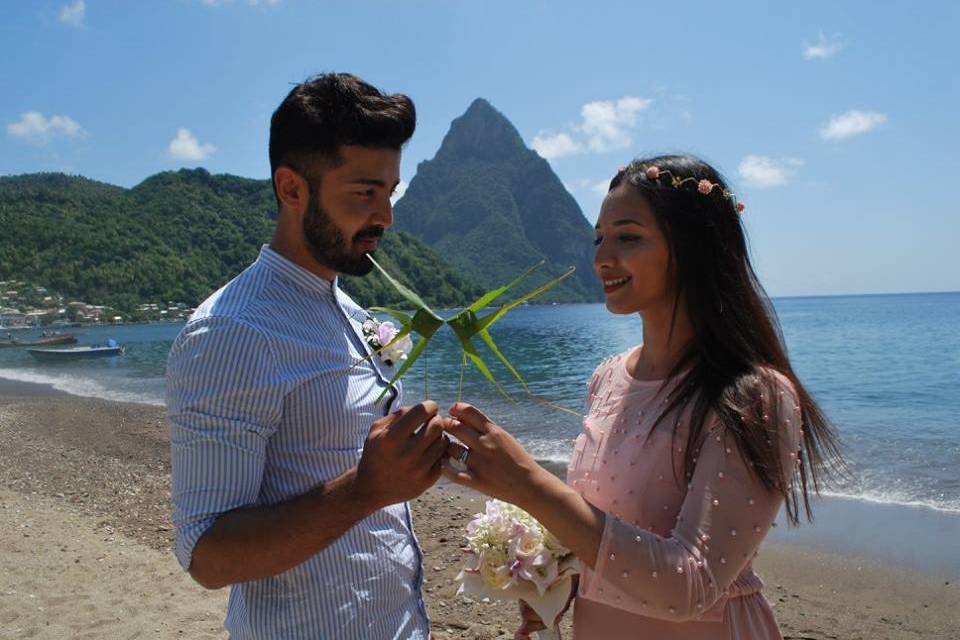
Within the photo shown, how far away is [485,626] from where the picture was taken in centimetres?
596

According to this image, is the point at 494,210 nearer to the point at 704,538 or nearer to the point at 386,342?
the point at 386,342

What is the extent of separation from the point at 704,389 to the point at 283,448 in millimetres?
1240

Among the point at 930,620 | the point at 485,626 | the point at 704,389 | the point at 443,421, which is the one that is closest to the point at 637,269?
the point at 704,389

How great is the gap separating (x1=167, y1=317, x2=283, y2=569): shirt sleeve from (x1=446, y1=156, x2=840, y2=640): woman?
499 millimetres

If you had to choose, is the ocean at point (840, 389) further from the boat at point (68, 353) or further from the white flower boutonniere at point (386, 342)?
the white flower boutonniere at point (386, 342)

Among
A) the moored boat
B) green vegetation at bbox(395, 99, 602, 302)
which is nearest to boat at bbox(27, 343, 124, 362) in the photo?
the moored boat

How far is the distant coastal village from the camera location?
78.0m

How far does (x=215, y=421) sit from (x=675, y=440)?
1.30 meters

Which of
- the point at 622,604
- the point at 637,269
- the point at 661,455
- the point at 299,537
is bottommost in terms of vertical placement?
the point at 622,604

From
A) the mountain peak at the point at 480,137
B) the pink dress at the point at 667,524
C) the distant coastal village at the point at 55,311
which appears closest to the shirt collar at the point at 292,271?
the pink dress at the point at 667,524

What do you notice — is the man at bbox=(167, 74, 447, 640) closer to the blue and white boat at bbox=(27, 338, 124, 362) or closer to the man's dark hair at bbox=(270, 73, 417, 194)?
the man's dark hair at bbox=(270, 73, 417, 194)

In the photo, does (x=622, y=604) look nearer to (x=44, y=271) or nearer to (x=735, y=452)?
(x=735, y=452)

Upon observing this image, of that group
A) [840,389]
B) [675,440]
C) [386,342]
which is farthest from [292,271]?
[840,389]

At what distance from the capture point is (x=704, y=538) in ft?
5.95
